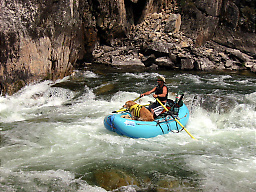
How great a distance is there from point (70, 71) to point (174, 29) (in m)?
8.16

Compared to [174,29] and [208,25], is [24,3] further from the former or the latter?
[208,25]

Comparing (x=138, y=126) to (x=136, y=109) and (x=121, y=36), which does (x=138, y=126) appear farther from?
(x=121, y=36)

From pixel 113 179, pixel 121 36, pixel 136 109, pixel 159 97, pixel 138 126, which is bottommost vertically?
pixel 113 179

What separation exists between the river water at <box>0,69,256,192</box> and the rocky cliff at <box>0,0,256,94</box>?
1.22 m

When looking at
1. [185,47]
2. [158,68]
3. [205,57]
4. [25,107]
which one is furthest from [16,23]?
[205,57]

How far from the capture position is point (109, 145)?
527 cm

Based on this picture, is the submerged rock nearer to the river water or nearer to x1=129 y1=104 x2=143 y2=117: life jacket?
the river water

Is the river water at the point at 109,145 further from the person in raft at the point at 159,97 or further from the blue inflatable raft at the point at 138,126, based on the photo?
the person in raft at the point at 159,97

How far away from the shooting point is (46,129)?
5988 millimetres

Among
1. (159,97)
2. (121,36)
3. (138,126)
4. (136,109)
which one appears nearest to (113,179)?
(138,126)

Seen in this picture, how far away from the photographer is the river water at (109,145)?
13.0 feet

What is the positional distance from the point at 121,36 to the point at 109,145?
11.0 m

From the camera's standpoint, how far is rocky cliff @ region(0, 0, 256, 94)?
8.16m

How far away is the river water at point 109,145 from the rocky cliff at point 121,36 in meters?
1.22
